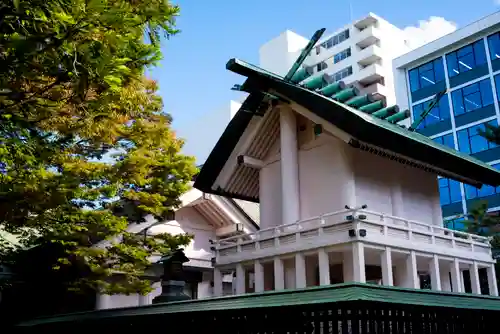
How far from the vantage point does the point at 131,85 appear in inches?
401

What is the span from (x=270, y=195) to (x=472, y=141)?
88.0ft

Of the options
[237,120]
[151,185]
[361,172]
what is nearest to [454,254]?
[361,172]

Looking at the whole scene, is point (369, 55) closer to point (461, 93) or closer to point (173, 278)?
point (461, 93)

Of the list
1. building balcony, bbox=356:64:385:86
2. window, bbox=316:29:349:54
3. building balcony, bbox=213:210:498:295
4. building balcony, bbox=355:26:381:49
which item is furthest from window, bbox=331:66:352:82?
building balcony, bbox=213:210:498:295

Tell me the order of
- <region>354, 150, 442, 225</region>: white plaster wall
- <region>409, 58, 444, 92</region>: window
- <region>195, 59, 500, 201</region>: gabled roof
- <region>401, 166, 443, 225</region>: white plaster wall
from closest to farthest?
<region>195, 59, 500, 201</region>: gabled roof
<region>354, 150, 442, 225</region>: white plaster wall
<region>401, 166, 443, 225</region>: white plaster wall
<region>409, 58, 444, 92</region>: window

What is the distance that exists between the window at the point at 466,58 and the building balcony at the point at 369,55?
2123 centimetres

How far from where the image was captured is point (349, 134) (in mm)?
16094

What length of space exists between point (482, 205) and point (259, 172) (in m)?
14.5

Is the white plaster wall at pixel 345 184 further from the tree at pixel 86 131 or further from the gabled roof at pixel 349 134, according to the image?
the tree at pixel 86 131

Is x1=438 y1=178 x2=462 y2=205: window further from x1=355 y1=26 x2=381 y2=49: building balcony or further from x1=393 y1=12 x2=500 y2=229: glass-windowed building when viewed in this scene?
x1=355 y1=26 x2=381 y2=49: building balcony

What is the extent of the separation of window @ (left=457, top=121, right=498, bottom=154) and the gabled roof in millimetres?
21222

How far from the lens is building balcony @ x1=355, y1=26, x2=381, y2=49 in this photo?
210ft

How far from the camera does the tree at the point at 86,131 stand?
7.18m

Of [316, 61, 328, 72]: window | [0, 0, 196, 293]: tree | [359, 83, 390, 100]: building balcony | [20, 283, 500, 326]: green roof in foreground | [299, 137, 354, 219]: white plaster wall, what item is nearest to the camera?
[0, 0, 196, 293]: tree
